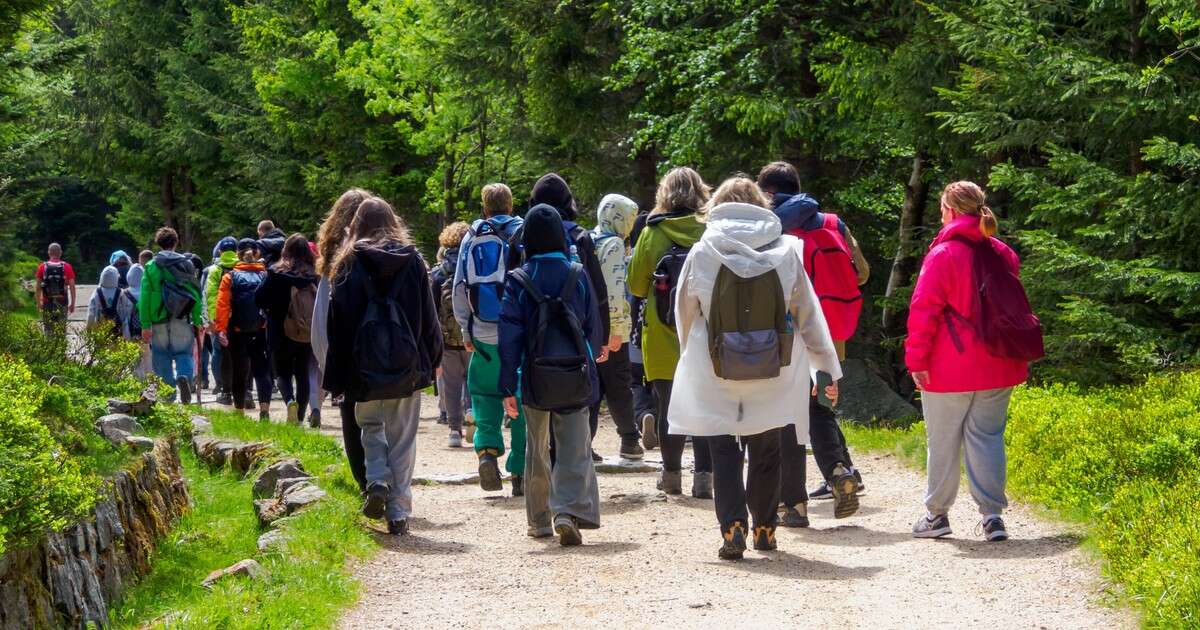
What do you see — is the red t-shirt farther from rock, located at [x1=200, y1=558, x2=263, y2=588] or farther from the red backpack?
rock, located at [x1=200, y1=558, x2=263, y2=588]

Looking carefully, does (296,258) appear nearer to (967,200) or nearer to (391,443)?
(391,443)

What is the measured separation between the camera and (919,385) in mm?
7863

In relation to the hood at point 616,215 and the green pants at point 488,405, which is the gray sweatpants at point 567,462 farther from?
the hood at point 616,215

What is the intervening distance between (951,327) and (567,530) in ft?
7.79

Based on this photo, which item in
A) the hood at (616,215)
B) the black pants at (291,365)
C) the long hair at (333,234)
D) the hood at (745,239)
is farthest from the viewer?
the black pants at (291,365)

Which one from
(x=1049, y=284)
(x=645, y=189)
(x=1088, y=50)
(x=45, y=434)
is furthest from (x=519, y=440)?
(x=645, y=189)

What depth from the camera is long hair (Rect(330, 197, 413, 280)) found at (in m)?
8.23

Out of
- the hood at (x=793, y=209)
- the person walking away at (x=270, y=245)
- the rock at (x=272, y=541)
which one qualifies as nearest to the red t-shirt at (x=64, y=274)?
the person walking away at (x=270, y=245)

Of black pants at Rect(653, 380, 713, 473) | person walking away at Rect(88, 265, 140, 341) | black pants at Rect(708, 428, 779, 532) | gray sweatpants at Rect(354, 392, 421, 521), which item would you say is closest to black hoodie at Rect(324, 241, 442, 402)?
gray sweatpants at Rect(354, 392, 421, 521)

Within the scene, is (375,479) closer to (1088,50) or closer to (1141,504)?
(1141,504)

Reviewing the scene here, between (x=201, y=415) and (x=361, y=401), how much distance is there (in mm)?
6037

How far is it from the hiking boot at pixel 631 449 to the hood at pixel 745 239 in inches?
166

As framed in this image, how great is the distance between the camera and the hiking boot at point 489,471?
998 centimetres

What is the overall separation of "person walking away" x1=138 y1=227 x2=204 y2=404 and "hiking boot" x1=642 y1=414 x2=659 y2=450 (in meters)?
5.80
